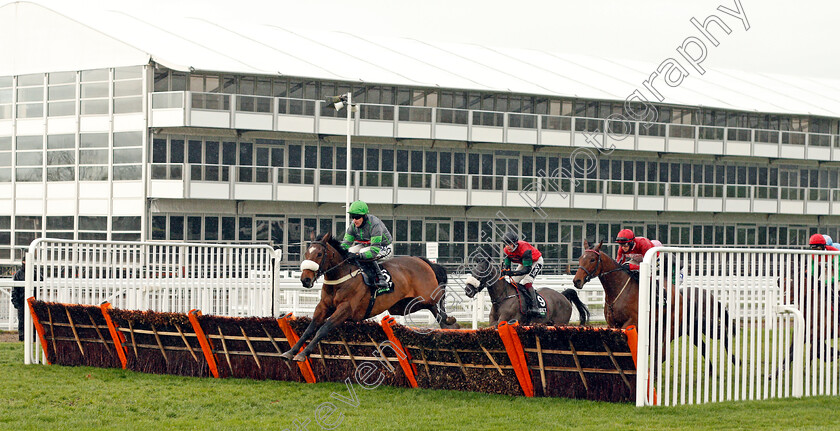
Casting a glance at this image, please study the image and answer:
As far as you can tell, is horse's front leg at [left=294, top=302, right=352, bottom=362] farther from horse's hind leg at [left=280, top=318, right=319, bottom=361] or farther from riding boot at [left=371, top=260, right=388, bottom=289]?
riding boot at [left=371, top=260, right=388, bottom=289]

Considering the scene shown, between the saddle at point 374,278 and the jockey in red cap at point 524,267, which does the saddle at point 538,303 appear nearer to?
the jockey in red cap at point 524,267

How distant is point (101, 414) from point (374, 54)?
94.7 ft

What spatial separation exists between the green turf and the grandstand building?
21.3m

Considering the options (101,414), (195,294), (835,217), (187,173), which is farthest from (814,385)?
(835,217)

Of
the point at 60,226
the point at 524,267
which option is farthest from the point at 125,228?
the point at 524,267

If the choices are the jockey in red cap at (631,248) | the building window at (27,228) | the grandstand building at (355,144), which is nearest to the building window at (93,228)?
the grandstand building at (355,144)

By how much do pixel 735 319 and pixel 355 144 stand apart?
25266 millimetres

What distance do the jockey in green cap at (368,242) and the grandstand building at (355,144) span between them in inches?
777

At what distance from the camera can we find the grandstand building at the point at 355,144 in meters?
31.0

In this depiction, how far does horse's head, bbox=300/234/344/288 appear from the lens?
9914 mm

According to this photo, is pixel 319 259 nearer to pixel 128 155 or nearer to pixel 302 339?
pixel 302 339

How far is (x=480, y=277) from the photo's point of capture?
10977mm

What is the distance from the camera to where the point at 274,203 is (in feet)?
106

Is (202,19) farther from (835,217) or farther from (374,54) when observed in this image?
(835,217)
